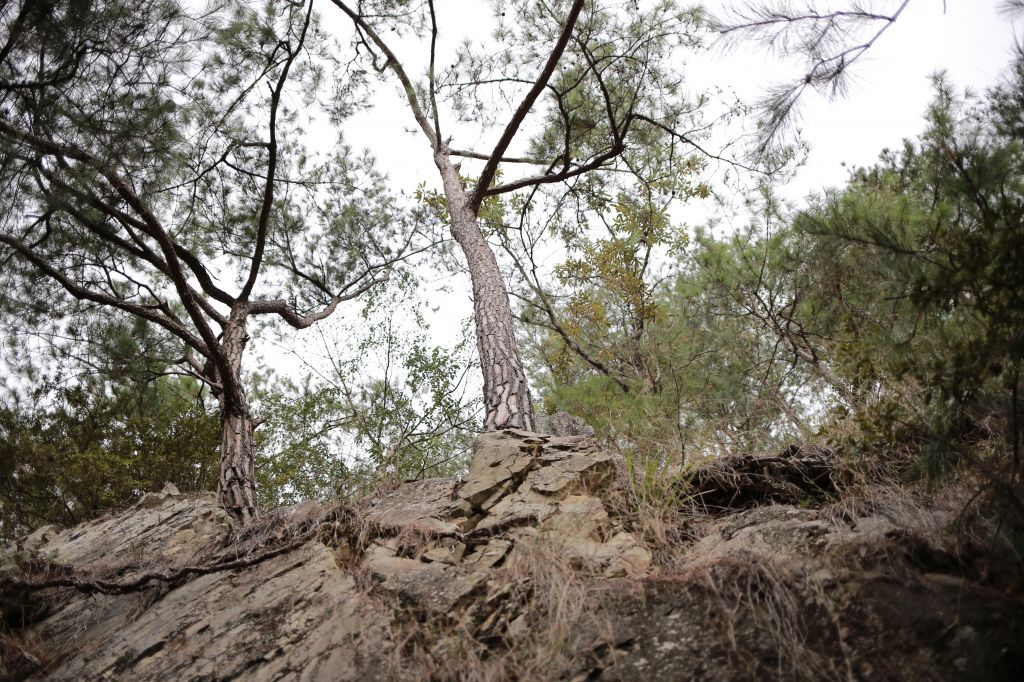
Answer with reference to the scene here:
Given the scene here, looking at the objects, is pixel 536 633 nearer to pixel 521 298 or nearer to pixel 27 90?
pixel 27 90

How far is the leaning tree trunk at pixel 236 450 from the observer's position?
196 inches

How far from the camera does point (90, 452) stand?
6953mm

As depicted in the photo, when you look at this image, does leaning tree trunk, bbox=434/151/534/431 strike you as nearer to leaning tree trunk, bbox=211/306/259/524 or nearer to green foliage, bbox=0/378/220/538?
leaning tree trunk, bbox=211/306/259/524

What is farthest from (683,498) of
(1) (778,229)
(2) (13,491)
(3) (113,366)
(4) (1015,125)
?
(2) (13,491)

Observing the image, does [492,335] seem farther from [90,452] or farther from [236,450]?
[90,452]

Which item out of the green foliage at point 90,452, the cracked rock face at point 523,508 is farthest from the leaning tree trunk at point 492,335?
the green foliage at point 90,452

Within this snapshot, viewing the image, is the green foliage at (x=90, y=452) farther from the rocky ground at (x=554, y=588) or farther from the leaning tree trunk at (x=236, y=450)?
the rocky ground at (x=554, y=588)

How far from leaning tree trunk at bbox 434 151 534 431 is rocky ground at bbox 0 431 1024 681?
56 centimetres

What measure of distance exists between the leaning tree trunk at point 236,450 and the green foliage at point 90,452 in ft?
4.93

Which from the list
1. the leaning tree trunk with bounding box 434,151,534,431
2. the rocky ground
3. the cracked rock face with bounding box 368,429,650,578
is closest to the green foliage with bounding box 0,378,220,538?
the rocky ground

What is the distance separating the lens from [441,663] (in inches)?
99.6

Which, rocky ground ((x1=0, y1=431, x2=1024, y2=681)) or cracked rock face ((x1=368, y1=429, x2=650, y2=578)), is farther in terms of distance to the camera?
cracked rock face ((x1=368, y1=429, x2=650, y2=578))

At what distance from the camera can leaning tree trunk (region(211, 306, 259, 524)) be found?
16.3 feet

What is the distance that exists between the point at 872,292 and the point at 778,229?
297cm
